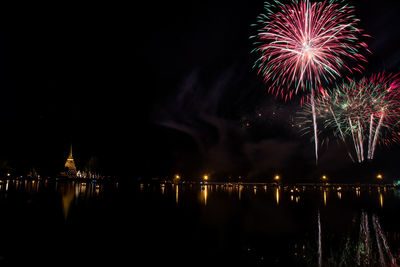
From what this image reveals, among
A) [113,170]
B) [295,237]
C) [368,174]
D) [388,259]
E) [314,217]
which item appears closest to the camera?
[388,259]

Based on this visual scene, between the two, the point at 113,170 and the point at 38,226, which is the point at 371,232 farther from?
the point at 113,170

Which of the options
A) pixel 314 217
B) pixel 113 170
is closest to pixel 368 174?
pixel 113 170

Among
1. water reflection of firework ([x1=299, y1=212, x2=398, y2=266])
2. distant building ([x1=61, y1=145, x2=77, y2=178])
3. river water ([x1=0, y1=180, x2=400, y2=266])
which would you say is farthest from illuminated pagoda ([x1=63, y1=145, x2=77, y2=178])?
water reflection of firework ([x1=299, y1=212, x2=398, y2=266])

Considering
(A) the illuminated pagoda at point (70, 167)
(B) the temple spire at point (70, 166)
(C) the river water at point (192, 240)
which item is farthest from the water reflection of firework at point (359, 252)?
(B) the temple spire at point (70, 166)

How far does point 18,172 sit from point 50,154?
10559 mm

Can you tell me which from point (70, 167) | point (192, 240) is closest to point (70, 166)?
point (70, 167)

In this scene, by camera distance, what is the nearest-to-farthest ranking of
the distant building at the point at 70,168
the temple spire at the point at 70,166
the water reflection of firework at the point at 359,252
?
the water reflection of firework at the point at 359,252, the distant building at the point at 70,168, the temple spire at the point at 70,166

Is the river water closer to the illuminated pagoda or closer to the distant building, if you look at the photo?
the distant building

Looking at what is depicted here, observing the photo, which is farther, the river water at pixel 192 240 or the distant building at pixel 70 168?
the distant building at pixel 70 168

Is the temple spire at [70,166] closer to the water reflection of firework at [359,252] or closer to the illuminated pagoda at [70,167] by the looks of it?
the illuminated pagoda at [70,167]

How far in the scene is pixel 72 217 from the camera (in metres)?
14.2

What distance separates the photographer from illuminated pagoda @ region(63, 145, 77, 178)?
102 metres

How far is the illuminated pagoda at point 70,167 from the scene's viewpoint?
10156 cm

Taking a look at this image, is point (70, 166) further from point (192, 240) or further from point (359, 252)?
point (359, 252)
